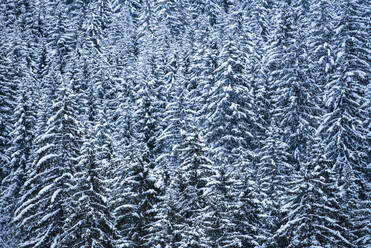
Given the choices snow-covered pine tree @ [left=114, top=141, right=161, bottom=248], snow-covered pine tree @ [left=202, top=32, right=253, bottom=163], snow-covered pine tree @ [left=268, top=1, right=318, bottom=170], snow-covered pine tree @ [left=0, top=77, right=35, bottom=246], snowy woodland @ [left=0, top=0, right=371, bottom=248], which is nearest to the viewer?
snowy woodland @ [left=0, top=0, right=371, bottom=248]

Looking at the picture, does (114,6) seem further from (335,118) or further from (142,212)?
(142,212)

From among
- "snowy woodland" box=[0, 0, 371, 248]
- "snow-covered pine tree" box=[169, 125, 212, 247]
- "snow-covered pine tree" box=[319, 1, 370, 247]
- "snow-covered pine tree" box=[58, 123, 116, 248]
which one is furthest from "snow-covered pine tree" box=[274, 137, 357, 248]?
"snow-covered pine tree" box=[58, 123, 116, 248]

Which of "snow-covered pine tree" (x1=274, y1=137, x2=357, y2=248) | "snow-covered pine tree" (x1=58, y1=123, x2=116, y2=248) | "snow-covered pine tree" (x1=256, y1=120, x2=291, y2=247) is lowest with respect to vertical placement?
"snow-covered pine tree" (x1=256, y1=120, x2=291, y2=247)

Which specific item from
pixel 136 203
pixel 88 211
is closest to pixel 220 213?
pixel 136 203

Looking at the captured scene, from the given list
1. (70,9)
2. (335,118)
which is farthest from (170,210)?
(70,9)

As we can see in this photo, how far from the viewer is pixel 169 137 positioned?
31.0 meters

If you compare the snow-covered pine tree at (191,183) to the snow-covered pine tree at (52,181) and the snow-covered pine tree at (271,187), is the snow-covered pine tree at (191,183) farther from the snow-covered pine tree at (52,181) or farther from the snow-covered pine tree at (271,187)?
the snow-covered pine tree at (52,181)

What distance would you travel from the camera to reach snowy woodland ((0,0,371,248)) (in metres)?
17.4

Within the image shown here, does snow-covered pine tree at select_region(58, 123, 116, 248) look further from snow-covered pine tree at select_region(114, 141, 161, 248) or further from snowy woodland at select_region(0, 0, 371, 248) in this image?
snow-covered pine tree at select_region(114, 141, 161, 248)

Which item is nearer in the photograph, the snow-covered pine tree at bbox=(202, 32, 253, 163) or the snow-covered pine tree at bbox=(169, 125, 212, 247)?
the snow-covered pine tree at bbox=(169, 125, 212, 247)

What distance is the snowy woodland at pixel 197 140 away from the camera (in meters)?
17.4

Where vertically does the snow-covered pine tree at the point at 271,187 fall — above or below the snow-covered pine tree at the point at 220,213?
below

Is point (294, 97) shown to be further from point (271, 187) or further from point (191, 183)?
point (191, 183)

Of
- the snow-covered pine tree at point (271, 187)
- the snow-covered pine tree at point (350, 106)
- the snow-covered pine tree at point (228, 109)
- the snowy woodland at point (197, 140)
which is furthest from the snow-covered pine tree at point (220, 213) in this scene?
the snow-covered pine tree at point (350, 106)
